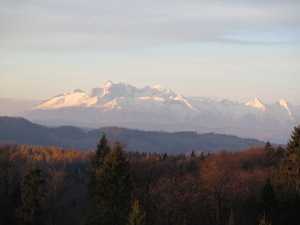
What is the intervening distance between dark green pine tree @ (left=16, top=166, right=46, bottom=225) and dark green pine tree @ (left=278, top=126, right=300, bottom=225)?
20.0 meters

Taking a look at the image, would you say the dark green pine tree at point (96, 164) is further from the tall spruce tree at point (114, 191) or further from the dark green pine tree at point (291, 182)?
the dark green pine tree at point (291, 182)

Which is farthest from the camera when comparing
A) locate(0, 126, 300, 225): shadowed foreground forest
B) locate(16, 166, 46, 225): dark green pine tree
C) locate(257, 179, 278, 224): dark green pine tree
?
locate(257, 179, 278, 224): dark green pine tree

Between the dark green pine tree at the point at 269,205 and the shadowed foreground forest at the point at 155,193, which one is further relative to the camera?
the dark green pine tree at the point at 269,205

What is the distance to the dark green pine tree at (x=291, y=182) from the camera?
41.8 meters

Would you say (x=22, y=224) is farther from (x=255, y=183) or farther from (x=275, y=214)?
(x=255, y=183)

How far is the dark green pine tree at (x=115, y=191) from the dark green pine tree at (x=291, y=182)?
13556mm

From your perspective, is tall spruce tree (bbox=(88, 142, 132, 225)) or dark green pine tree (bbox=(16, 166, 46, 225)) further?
tall spruce tree (bbox=(88, 142, 132, 225))

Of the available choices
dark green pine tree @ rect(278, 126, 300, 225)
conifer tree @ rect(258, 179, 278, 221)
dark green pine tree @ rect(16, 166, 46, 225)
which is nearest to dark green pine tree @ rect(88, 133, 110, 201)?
dark green pine tree @ rect(16, 166, 46, 225)

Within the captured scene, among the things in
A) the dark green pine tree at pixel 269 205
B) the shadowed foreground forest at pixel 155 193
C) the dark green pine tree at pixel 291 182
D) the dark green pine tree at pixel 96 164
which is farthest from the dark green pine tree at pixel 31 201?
the dark green pine tree at pixel 291 182

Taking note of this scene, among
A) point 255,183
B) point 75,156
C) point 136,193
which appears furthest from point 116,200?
point 75,156

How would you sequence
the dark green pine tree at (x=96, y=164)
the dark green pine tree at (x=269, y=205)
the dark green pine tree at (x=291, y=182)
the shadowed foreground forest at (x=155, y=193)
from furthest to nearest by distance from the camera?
the dark green pine tree at (x=96, y=164), the dark green pine tree at (x=291, y=182), the dark green pine tree at (x=269, y=205), the shadowed foreground forest at (x=155, y=193)

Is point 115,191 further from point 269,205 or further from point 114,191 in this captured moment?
point 269,205

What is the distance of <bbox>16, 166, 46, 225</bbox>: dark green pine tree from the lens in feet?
124

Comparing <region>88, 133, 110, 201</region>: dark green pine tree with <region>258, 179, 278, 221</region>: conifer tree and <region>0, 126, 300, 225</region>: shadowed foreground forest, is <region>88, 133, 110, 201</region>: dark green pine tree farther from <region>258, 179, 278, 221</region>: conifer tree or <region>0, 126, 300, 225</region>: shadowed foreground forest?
<region>258, 179, 278, 221</region>: conifer tree
